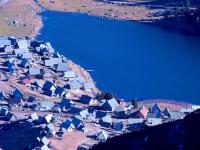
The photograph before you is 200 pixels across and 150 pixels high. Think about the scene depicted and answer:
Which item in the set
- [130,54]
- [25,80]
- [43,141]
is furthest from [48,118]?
[130,54]

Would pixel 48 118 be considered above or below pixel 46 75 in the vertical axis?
below

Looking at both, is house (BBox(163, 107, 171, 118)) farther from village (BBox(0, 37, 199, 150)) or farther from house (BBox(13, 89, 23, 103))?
house (BBox(13, 89, 23, 103))

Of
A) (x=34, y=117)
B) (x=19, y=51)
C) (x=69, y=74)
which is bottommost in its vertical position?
(x=34, y=117)

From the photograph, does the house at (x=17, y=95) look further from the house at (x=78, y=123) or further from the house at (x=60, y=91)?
the house at (x=78, y=123)

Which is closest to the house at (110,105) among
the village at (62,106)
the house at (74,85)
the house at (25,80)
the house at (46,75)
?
the village at (62,106)

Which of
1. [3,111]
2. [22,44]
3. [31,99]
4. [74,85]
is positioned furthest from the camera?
[22,44]

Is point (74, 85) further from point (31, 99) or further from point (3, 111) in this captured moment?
point (3, 111)

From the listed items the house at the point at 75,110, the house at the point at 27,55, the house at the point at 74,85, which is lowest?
the house at the point at 75,110

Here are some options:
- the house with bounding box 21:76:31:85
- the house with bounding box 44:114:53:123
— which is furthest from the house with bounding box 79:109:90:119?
the house with bounding box 21:76:31:85

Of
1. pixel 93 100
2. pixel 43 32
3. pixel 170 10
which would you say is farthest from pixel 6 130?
pixel 170 10
